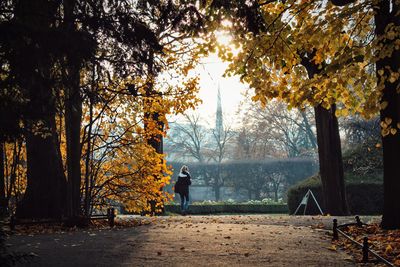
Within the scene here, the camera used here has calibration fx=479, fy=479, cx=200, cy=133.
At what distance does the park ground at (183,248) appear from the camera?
19.7ft

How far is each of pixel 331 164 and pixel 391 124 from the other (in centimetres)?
579

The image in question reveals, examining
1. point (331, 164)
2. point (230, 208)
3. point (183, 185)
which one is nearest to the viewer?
point (331, 164)

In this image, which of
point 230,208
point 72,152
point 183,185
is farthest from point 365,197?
point 72,152

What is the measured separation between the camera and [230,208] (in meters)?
26.0

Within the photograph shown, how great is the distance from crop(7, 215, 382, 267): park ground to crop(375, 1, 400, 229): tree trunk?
1308mm

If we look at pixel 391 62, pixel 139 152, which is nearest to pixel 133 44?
pixel 391 62

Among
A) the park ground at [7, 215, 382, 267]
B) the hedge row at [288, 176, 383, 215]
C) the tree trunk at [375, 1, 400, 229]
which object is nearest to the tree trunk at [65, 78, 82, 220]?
the park ground at [7, 215, 382, 267]

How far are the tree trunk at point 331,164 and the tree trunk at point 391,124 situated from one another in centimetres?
544

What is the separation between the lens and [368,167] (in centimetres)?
1928

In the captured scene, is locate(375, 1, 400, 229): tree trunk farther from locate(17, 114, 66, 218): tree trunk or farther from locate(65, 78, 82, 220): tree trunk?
locate(17, 114, 66, 218): tree trunk

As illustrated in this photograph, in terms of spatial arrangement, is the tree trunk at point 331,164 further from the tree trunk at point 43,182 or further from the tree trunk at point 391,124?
the tree trunk at point 43,182

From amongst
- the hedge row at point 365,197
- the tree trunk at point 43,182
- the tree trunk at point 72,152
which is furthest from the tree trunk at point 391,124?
the hedge row at point 365,197

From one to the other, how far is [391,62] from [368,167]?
11216mm

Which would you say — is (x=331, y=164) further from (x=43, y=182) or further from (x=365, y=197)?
(x=43, y=182)
